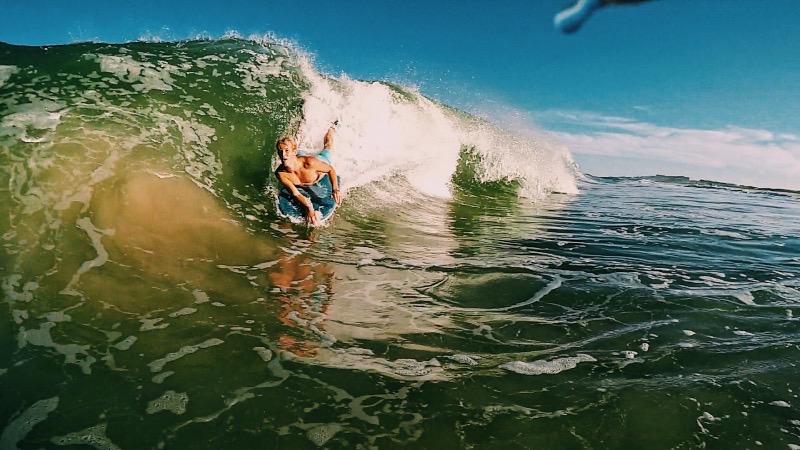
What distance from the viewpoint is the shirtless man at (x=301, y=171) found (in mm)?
7352

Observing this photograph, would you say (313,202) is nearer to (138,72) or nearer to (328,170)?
(328,170)

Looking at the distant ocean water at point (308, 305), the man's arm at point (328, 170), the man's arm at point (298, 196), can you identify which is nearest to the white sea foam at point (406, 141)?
the distant ocean water at point (308, 305)

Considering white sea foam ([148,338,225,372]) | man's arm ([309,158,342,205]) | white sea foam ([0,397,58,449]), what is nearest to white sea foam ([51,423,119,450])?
white sea foam ([0,397,58,449])

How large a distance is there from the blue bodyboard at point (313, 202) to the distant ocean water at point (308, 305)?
1.08 feet

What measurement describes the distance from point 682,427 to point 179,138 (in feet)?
26.6

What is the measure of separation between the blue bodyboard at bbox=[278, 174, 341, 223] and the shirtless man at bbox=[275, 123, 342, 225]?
0.07 m

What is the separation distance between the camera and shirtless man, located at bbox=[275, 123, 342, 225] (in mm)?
7352

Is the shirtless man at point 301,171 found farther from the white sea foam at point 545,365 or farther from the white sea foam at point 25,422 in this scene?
the white sea foam at point 25,422

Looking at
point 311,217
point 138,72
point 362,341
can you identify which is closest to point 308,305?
point 362,341

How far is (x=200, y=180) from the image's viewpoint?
761 cm

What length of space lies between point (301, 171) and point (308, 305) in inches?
145

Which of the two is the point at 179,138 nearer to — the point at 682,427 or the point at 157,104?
the point at 157,104

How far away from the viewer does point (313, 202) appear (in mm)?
7727

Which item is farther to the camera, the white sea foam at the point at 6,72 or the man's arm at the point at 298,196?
the white sea foam at the point at 6,72
